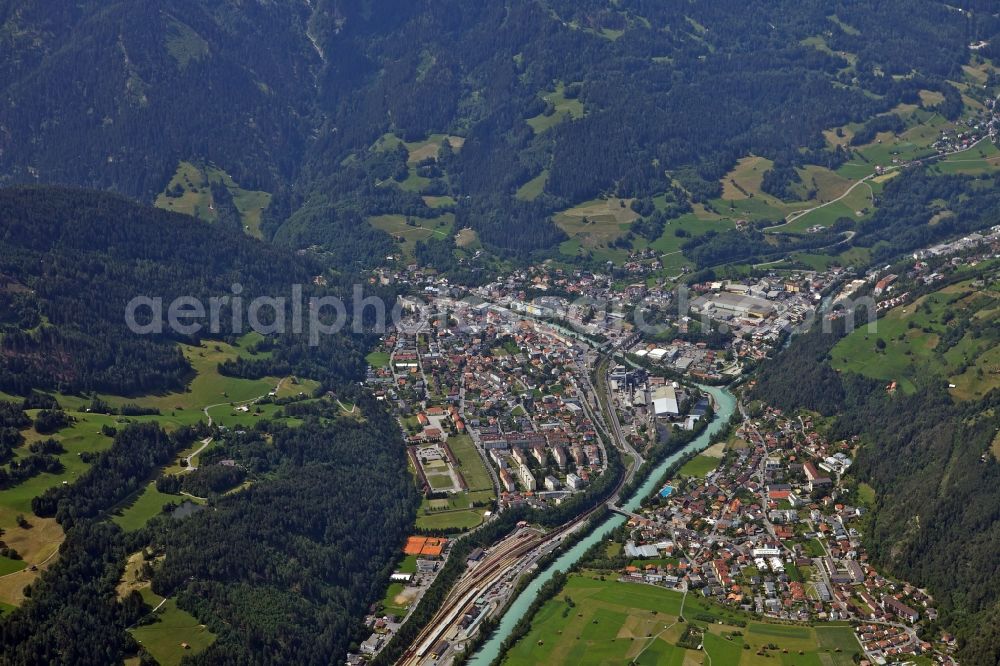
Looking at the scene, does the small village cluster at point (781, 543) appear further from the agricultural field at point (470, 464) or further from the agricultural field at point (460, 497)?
the agricultural field at point (470, 464)

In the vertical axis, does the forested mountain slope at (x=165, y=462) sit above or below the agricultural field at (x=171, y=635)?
above

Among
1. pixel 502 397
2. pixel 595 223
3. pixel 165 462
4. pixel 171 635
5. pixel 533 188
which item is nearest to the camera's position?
pixel 171 635

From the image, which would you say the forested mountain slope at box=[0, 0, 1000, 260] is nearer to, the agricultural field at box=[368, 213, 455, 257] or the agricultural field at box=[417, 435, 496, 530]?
the agricultural field at box=[368, 213, 455, 257]

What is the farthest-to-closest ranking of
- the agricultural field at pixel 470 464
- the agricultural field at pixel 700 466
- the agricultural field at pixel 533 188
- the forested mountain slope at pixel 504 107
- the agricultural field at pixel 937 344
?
the forested mountain slope at pixel 504 107
the agricultural field at pixel 533 188
the agricultural field at pixel 937 344
the agricultural field at pixel 700 466
the agricultural field at pixel 470 464

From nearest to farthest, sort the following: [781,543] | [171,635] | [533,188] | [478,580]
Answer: [171,635]
[478,580]
[781,543]
[533,188]

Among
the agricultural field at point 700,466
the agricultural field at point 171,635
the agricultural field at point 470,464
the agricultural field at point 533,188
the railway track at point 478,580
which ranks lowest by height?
the railway track at point 478,580

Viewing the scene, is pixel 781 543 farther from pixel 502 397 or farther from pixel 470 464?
pixel 502 397

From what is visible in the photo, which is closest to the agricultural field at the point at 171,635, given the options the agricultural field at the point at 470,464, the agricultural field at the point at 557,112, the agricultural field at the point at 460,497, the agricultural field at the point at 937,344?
the agricultural field at the point at 460,497

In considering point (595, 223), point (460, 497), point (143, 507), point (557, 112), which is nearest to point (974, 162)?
point (595, 223)
